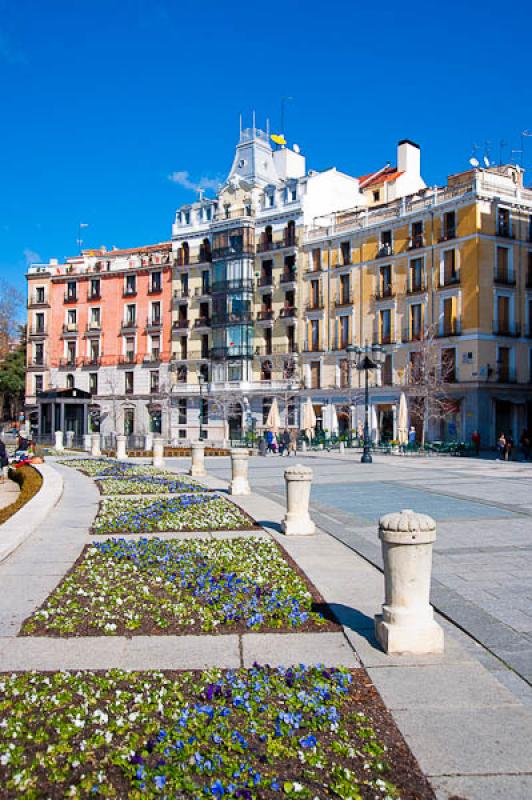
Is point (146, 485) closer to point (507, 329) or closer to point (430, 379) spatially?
point (430, 379)

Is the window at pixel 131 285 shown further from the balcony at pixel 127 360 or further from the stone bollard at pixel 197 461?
the stone bollard at pixel 197 461

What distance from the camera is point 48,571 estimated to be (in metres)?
6.91

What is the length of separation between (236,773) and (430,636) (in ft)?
6.51

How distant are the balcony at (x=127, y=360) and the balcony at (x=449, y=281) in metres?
28.2

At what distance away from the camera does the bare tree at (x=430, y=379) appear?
3766 cm

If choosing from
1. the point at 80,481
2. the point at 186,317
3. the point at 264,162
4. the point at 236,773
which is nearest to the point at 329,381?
the point at 186,317

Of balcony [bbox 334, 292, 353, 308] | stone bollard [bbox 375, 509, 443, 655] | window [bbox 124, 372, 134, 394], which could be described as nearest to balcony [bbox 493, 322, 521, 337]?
balcony [bbox 334, 292, 353, 308]

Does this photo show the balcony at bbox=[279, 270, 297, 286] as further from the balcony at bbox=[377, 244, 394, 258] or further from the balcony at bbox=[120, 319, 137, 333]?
the balcony at bbox=[120, 319, 137, 333]

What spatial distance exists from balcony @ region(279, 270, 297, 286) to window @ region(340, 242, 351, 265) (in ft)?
14.2

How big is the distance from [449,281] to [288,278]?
14.1 m

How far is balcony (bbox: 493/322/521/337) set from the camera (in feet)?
126

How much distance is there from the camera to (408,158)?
162ft

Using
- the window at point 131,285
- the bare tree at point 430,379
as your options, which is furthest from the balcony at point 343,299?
the window at point 131,285

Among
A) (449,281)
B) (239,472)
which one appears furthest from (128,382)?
(239,472)
